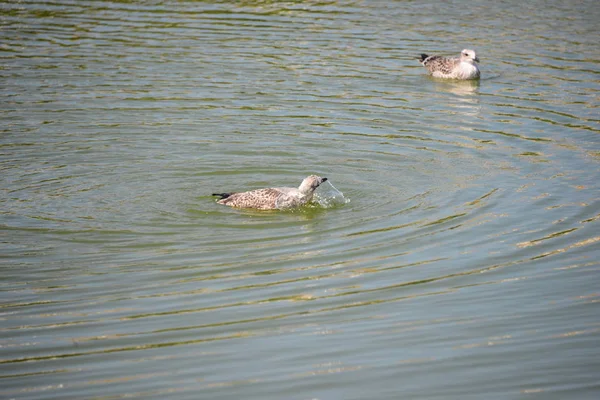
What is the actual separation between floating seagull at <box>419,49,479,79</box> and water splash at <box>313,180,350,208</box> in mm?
7788

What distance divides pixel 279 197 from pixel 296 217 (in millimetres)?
359

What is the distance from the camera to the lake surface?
7.44m

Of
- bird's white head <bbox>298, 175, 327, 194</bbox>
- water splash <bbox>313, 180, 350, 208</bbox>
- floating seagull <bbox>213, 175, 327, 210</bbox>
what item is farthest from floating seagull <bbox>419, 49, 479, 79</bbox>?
bird's white head <bbox>298, 175, 327, 194</bbox>

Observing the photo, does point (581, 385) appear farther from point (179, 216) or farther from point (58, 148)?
point (58, 148)

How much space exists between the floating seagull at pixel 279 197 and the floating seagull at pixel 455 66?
27.8 ft

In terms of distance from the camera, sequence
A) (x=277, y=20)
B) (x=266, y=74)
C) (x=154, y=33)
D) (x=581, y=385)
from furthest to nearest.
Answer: (x=277, y=20) < (x=154, y=33) < (x=266, y=74) < (x=581, y=385)

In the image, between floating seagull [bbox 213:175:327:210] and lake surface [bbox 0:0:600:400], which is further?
floating seagull [bbox 213:175:327:210]

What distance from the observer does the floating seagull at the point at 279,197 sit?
11656mm

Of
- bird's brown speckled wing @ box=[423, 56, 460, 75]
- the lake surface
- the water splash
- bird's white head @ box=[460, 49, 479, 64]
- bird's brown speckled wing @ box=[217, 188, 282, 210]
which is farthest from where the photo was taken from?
bird's brown speckled wing @ box=[423, 56, 460, 75]

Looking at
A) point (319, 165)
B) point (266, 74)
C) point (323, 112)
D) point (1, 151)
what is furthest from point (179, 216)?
point (266, 74)

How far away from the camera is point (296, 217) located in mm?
11555

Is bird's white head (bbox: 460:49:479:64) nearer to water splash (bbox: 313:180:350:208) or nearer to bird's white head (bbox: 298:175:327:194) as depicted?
water splash (bbox: 313:180:350:208)

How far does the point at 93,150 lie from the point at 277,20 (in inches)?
427

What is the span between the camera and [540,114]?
54.3 feet
